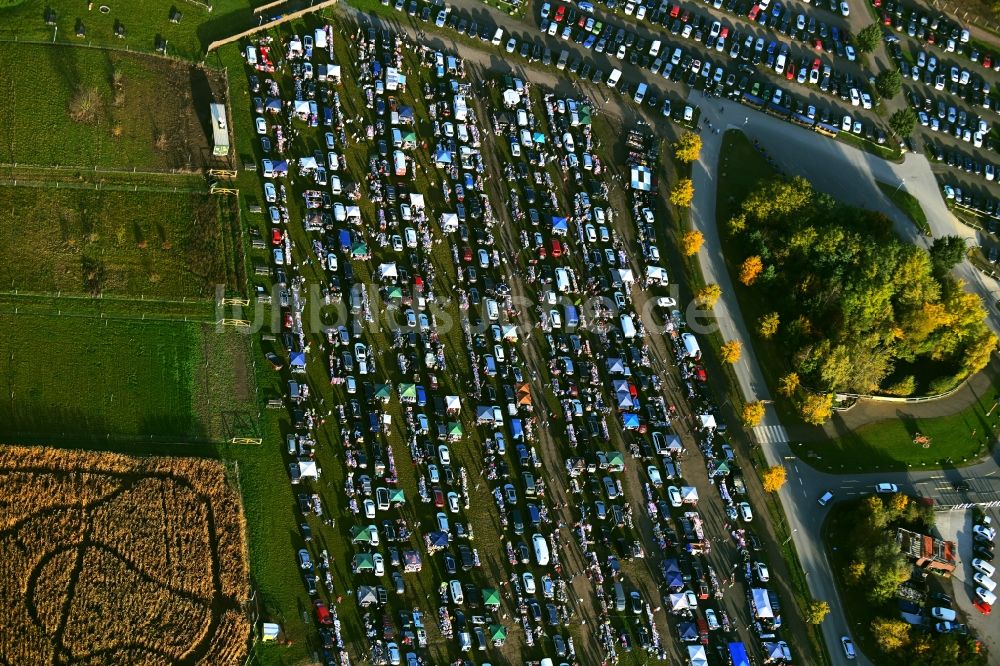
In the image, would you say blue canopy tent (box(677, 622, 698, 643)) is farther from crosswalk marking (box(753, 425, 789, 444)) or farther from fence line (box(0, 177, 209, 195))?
fence line (box(0, 177, 209, 195))

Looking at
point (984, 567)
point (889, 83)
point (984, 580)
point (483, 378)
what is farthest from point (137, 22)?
point (984, 580)

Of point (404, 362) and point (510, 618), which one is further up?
point (404, 362)

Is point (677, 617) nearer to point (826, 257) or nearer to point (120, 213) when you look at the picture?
point (826, 257)

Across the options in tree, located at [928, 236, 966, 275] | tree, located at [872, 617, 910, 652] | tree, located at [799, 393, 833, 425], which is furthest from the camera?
tree, located at [928, 236, 966, 275]

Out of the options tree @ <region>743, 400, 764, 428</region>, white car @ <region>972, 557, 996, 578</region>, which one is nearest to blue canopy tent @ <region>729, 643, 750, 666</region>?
tree @ <region>743, 400, 764, 428</region>

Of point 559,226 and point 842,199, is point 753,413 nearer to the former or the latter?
point 559,226

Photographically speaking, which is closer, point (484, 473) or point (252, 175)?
point (484, 473)

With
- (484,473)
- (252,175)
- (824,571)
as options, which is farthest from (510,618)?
(252,175)
